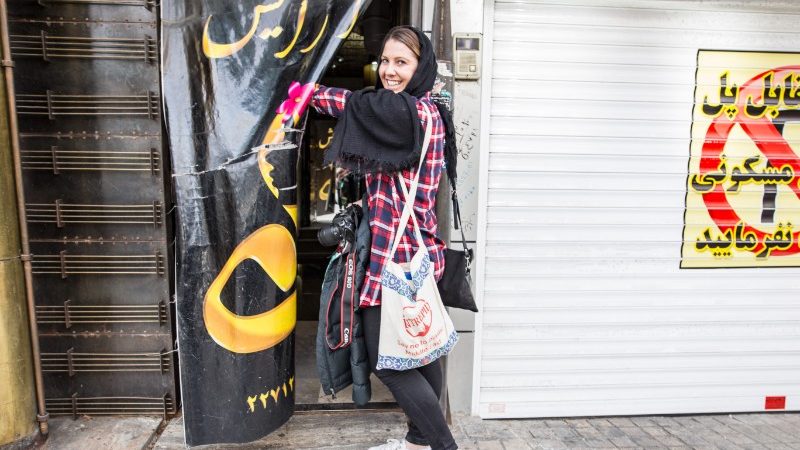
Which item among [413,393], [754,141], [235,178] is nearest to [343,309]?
[413,393]

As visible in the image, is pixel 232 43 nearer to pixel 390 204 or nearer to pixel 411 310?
pixel 390 204

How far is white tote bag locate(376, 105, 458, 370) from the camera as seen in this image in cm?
232

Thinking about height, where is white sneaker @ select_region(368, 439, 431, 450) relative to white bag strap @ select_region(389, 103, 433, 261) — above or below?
below

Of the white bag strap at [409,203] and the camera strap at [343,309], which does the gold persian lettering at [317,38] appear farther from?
the camera strap at [343,309]

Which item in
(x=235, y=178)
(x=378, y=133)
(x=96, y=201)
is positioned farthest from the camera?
(x=96, y=201)

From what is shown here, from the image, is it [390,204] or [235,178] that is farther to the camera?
[235,178]

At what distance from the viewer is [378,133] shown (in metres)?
2.27

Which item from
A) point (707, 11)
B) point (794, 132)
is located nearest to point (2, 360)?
point (707, 11)

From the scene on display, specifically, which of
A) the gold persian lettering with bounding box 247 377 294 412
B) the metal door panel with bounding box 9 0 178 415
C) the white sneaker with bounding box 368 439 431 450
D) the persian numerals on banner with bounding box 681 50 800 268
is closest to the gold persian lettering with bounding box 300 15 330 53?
the metal door panel with bounding box 9 0 178 415

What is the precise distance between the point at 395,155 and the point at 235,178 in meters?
0.94

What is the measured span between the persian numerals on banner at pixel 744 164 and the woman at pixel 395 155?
2.09m

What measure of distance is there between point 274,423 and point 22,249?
5.84ft

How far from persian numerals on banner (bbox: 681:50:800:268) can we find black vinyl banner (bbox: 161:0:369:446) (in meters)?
2.64

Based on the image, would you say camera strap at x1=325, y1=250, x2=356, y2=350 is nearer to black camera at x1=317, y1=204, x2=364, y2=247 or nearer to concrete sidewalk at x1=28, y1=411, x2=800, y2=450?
black camera at x1=317, y1=204, x2=364, y2=247
